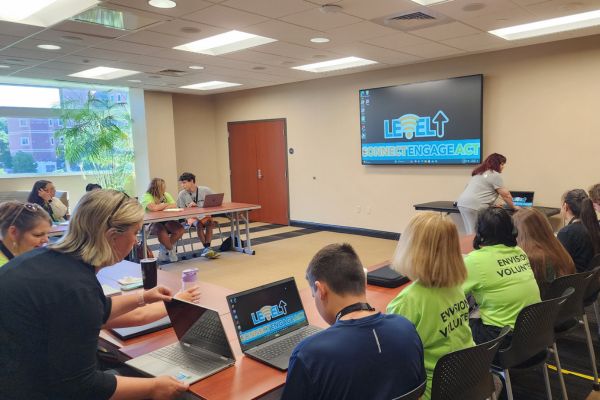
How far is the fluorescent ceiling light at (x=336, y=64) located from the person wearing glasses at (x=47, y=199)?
11.5ft

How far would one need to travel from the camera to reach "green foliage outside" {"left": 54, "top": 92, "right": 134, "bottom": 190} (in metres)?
7.30

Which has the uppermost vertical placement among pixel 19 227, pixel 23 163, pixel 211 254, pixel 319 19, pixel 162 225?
pixel 319 19

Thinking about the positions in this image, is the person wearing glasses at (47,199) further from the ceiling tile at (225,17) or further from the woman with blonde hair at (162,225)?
the ceiling tile at (225,17)

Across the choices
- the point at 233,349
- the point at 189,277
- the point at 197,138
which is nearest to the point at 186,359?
the point at 233,349

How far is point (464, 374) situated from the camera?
1.51 m

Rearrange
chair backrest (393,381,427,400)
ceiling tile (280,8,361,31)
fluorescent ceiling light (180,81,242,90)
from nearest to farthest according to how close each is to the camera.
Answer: chair backrest (393,381,427,400), ceiling tile (280,8,361,31), fluorescent ceiling light (180,81,242,90)

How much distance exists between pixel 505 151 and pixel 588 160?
92cm

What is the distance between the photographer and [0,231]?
215 cm

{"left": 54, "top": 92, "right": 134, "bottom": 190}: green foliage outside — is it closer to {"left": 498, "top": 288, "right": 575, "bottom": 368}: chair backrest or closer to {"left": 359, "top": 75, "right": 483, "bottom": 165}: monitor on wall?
{"left": 359, "top": 75, "right": 483, "bottom": 165}: monitor on wall

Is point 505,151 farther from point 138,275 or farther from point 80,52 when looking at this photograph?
point 80,52

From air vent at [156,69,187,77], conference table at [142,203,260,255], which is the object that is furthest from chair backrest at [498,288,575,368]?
air vent at [156,69,187,77]

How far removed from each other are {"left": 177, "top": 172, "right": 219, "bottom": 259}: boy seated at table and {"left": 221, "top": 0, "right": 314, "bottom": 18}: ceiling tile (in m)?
3.13

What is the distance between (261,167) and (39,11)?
208 inches

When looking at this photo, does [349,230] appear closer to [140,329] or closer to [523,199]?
[523,199]
